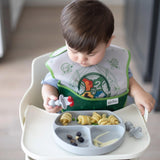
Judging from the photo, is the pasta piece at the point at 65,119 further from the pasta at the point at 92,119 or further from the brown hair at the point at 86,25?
the brown hair at the point at 86,25

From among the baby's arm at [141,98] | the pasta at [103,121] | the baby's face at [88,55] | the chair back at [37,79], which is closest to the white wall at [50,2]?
the chair back at [37,79]

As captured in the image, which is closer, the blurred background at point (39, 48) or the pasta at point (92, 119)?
the pasta at point (92, 119)

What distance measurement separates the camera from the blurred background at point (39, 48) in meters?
1.84

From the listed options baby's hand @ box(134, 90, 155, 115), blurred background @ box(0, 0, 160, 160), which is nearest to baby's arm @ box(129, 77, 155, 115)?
baby's hand @ box(134, 90, 155, 115)

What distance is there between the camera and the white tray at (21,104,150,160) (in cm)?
85

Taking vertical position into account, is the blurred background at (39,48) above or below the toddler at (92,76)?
below

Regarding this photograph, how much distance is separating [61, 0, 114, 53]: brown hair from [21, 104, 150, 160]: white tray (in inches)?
10.3

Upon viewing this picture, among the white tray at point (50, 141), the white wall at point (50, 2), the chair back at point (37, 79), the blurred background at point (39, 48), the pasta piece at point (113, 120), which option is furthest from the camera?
the white wall at point (50, 2)

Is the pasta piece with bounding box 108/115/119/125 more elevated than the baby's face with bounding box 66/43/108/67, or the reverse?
the baby's face with bounding box 66/43/108/67

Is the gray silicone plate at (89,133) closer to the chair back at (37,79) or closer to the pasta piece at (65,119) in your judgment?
the pasta piece at (65,119)

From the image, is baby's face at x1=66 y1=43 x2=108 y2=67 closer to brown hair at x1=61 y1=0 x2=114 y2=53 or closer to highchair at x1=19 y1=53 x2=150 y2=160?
brown hair at x1=61 y1=0 x2=114 y2=53

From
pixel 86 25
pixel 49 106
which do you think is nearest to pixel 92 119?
pixel 49 106

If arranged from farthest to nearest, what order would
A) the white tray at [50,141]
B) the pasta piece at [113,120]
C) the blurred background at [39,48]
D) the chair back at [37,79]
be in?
the blurred background at [39,48] < the chair back at [37,79] < the pasta piece at [113,120] < the white tray at [50,141]

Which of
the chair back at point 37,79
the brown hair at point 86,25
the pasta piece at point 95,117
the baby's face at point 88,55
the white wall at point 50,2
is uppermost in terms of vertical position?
the brown hair at point 86,25
